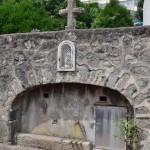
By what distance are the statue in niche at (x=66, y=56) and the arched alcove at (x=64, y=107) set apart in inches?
20.4

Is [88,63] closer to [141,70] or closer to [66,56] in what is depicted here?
[66,56]

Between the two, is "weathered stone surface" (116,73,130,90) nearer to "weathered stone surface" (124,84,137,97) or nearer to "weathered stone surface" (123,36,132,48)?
"weathered stone surface" (124,84,137,97)

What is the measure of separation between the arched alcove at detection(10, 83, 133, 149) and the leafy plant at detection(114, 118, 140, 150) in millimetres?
398

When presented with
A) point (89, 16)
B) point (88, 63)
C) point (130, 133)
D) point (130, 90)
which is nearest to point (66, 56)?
point (88, 63)

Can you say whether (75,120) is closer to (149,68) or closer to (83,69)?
(83,69)

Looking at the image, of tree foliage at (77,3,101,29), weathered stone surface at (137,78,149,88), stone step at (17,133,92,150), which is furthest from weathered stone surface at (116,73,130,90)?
tree foliage at (77,3,101,29)

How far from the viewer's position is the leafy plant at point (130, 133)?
575 centimetres

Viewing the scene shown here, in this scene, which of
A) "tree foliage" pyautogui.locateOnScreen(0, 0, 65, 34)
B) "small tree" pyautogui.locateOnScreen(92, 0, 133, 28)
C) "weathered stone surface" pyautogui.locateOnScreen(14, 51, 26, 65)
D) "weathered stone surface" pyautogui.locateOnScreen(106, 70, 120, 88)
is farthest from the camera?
"small tree" pyautogui.locateOnScreen(92, 0, 133, 28)

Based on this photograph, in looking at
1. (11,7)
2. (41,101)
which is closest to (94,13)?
(11,7)

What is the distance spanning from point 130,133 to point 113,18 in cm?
1350

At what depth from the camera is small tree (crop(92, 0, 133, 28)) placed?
18.0 meters

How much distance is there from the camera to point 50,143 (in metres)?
6.55

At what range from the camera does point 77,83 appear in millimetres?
6477

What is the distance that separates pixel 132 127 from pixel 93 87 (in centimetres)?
129
